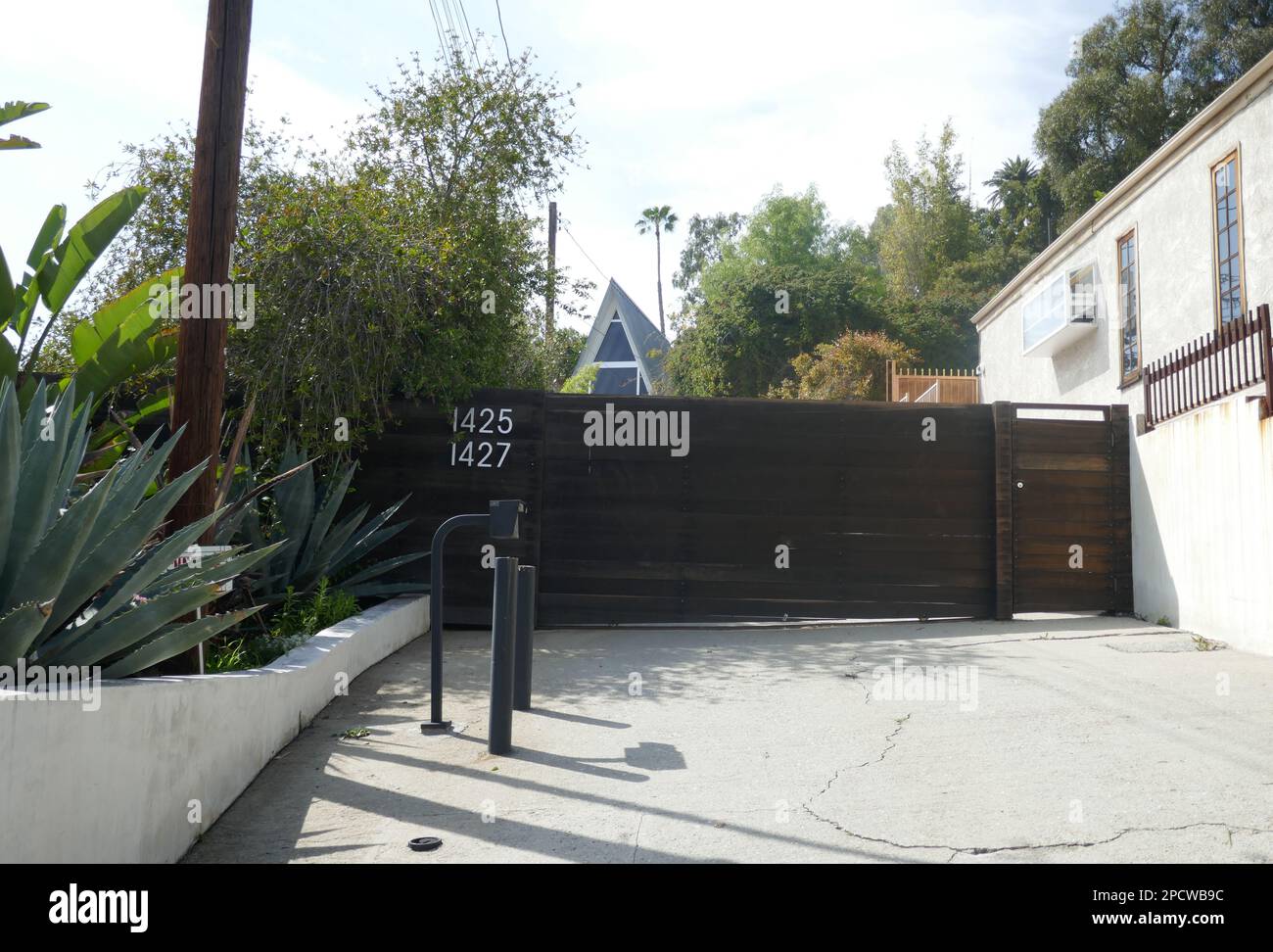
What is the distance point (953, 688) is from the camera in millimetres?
6777

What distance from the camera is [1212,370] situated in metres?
8.96

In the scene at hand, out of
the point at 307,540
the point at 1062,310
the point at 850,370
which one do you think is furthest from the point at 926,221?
the point at 307,540

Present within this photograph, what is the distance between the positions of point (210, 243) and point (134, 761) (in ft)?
10.8

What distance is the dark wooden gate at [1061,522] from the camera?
1024 cm

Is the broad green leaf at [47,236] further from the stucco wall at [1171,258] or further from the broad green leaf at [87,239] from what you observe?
the stucco wall at [1171,258]

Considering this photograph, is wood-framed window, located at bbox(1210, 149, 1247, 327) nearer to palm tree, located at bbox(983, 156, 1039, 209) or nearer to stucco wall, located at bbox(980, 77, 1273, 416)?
stucco wall, located at bbox(980, 77, 1273, 416)

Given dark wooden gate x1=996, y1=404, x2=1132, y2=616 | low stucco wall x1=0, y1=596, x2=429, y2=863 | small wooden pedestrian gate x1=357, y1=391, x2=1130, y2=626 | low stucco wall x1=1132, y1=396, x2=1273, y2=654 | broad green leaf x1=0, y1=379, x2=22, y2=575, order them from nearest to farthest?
low stucco wall x1=0, y1=596, x2=429, y2=863 → broad green leaf x1=0, y1=379, x2=22, y2=575 → low stucco wall x1=1132, y1=396, x2=1273, y2=654 → small wooden pedestrian gate x1=357, y1=391, x2=1130, y2=626 → dark wooden gate x1=996, y1=404, x2=1132, y2=616

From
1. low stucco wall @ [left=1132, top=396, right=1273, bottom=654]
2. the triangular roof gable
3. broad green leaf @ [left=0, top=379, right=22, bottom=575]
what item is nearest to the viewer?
broad green leaf @ [left=0, top=379, right=22, bottom=575]

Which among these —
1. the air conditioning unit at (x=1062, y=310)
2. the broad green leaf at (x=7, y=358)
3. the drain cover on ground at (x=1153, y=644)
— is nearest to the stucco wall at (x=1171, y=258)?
the air conditioning unit at (x=1062, y=310)

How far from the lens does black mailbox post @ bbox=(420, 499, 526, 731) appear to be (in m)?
5.55

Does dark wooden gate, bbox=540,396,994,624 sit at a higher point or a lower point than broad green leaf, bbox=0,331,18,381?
lower

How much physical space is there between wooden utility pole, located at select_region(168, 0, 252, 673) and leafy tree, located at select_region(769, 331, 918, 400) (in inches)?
811

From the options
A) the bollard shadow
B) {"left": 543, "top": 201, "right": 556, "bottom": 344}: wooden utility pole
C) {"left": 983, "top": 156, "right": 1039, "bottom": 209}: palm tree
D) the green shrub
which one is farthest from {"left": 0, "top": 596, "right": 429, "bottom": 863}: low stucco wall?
{"left": 983, "top": 156, "right": 1039, "bottom": 209}: palm tree
